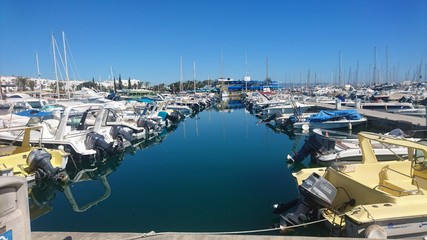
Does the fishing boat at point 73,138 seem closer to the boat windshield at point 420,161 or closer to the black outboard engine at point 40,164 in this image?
the black outboard engine at point 40,164

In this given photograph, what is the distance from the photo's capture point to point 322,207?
645 centimetres

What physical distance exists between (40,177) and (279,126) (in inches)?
856

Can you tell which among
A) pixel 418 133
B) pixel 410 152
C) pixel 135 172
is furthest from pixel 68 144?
pixel 418 133

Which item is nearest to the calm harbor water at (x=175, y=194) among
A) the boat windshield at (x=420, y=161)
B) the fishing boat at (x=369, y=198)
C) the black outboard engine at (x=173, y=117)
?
the fishing boat at (x=369, y=198)

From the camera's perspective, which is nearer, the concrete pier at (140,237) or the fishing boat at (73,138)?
the concrete pier at (140,237)

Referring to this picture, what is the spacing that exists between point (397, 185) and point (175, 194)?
6.71m

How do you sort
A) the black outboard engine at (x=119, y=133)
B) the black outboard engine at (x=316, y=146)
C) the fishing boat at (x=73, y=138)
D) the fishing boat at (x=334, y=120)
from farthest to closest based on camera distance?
the fishing boat at (x=334, y=120) → the black outboard engine at (x=119, y=133) → the fishing boat at (x=73, y=138) → the black outboard engine at (x=316, y=146)

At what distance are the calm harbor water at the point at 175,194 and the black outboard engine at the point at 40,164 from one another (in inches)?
26.3

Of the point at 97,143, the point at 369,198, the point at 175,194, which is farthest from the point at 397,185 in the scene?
the point at 97,143

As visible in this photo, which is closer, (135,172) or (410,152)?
(410,152)

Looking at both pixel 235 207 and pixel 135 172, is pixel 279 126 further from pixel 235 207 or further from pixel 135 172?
pixel 235 207

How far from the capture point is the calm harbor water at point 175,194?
8.29 meters

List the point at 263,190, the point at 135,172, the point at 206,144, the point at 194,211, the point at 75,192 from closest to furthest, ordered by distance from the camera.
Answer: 1. the point at 194,211
2. the point at 263,190
3. the point at 75,192
4. the point at 135,172
5. the point at 206,144

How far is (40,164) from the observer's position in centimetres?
1130
